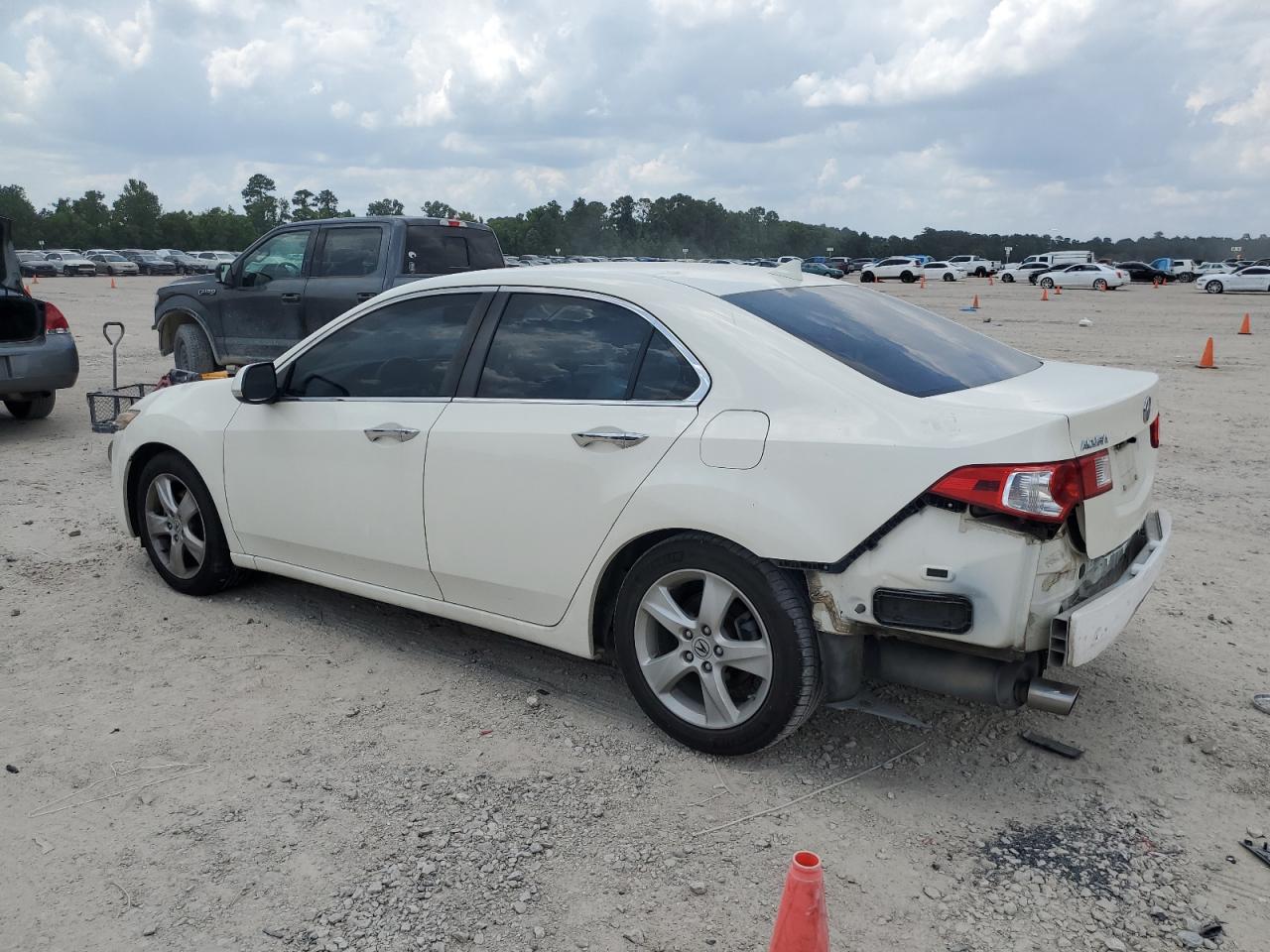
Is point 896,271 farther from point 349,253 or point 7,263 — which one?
point 7,263

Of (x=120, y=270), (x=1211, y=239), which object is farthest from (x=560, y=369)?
(x=1211, y=239)

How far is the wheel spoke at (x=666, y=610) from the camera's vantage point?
11.8 feet

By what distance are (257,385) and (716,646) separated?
2458mm

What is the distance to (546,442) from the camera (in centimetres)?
385

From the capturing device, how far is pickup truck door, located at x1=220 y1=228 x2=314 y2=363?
10.3 metres

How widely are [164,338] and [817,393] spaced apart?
1040 cm

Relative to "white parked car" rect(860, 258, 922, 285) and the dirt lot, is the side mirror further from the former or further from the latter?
"white parked car" rect(860, 258, 922, 285)

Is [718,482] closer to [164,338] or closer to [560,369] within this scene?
[560,369]

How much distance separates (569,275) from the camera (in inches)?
163

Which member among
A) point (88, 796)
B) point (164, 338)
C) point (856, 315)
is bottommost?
point (88, 796)

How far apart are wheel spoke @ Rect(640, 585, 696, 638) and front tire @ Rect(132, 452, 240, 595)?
2529mm

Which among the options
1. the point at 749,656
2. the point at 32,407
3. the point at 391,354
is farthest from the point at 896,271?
the point at 749,656

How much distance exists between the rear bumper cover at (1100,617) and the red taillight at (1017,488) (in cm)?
33

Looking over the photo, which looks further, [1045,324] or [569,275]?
[1045,324]
